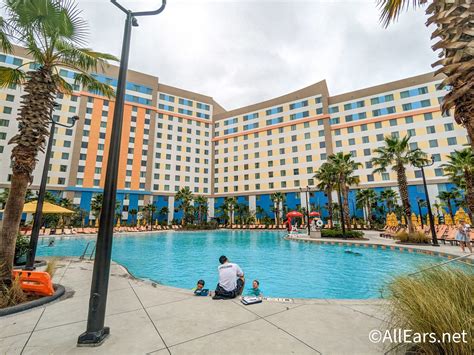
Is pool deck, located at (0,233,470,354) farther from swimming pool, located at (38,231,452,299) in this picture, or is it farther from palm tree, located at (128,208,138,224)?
palm tree, located at (128,208,138,224)

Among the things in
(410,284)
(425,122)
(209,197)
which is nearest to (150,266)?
(410,284)

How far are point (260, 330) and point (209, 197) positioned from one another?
2201 inches

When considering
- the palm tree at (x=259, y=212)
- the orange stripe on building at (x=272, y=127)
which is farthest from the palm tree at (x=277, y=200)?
the orange stripe on building at (x=272, y=127)

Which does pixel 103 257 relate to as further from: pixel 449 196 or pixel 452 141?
pixel 452 141

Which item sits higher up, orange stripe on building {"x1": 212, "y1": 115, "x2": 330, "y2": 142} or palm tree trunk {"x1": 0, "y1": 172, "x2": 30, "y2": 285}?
orange stripe on building {"x1": 212, "y1": 115, "x2": 330, "y2": 142}

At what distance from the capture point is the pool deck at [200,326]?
10.4ft

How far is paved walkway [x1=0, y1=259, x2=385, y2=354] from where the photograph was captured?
3164 mm

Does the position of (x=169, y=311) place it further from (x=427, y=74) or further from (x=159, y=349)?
(x=427, y=74)

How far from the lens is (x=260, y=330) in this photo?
3707 millimetres

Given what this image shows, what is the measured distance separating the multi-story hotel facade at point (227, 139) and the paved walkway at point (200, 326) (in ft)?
145

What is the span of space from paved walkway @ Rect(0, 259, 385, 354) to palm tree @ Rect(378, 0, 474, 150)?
3840mm

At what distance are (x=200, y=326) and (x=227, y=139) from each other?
192ft

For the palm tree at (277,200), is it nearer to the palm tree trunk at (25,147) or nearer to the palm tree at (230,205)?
the palm tree at (230,205)

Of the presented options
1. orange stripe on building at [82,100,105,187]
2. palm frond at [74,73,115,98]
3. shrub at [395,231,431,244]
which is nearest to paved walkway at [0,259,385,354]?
palm frond at [74,73,115,98]
